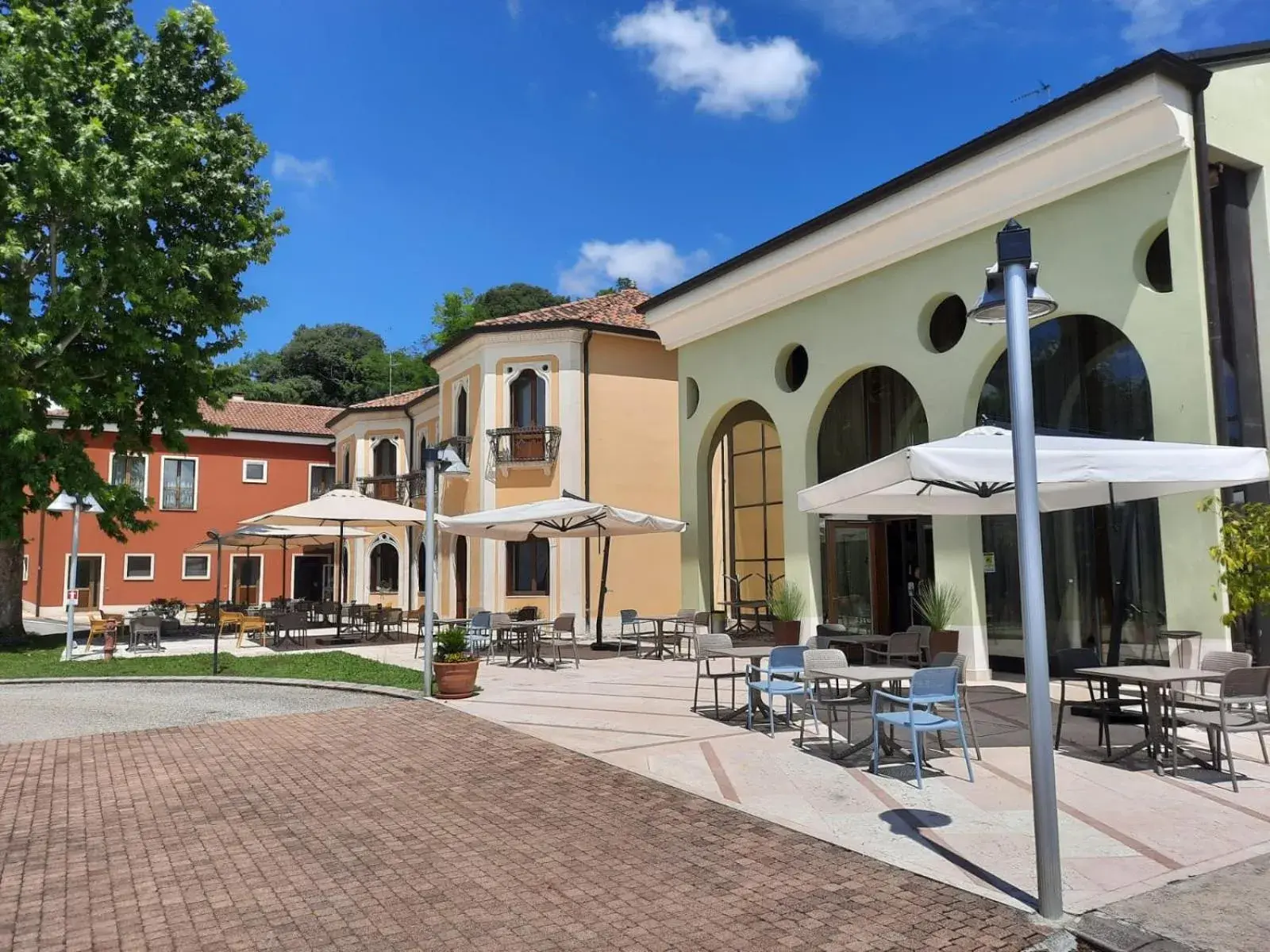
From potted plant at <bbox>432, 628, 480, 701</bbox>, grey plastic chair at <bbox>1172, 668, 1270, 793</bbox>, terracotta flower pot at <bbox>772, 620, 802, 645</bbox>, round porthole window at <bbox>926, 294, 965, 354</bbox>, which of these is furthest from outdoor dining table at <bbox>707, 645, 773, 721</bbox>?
round porthole window at <bbox>926, 294, 965, 354</bbox>

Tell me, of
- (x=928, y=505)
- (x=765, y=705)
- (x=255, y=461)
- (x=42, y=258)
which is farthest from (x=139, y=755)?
(x=255, y=461)

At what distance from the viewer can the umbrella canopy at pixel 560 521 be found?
45.4 feet

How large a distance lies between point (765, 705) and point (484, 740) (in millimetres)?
2897

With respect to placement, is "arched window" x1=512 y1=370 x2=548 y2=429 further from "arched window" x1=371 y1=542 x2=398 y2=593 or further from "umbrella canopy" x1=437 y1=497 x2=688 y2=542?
"arched window" x1=371 y1=542 x2=398 y2=593

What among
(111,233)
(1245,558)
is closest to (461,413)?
(111,233)

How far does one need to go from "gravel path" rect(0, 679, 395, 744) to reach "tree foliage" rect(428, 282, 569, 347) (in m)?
29.8

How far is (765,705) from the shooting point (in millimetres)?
8992

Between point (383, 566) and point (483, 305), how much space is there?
23.4 metres

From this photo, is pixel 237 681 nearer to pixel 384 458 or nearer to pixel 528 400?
pixel 528 400

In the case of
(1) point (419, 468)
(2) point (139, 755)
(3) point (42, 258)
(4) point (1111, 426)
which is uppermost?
(3) point (42, 258)

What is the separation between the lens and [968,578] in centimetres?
1128

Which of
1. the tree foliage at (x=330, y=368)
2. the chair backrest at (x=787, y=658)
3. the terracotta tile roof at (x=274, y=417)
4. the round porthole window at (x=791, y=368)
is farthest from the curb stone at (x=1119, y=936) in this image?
the tree foliage at (x=330, y=368)

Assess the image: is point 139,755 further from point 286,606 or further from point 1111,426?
point 286,606

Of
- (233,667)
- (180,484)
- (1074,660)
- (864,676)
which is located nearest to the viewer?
(864,676)
